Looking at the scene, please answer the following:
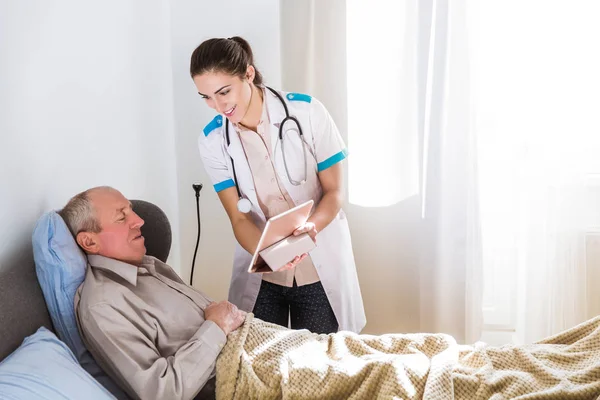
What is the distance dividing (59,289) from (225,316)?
0.44 metres

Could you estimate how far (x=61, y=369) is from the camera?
1.55 meters

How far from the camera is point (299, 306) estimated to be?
237 cm

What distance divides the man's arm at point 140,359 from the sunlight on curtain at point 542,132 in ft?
4.88

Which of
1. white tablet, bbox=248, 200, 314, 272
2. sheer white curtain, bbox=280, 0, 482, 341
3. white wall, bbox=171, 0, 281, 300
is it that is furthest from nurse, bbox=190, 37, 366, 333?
white wall, bbox=171, 0, 281, 300

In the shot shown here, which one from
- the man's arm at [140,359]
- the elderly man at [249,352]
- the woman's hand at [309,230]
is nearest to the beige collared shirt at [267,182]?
the woman's hand at [309,230]

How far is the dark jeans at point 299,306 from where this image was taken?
92.3 inches

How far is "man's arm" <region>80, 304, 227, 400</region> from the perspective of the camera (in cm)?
170

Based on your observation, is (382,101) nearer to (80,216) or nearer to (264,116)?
(264,116)

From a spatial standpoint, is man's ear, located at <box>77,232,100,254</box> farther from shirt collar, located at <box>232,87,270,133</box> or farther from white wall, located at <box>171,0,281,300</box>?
white wall, located at <box>171,0,281,300</box>

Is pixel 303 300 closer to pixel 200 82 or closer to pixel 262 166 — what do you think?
pixel 262 166

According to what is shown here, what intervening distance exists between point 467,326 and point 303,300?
0.83 metres

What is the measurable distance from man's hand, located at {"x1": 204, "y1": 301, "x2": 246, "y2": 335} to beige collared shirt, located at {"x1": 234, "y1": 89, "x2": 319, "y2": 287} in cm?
36

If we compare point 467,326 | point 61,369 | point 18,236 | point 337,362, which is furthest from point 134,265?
point 467,326

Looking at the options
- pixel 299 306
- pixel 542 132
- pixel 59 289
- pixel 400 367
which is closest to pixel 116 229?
pixel 59 289
